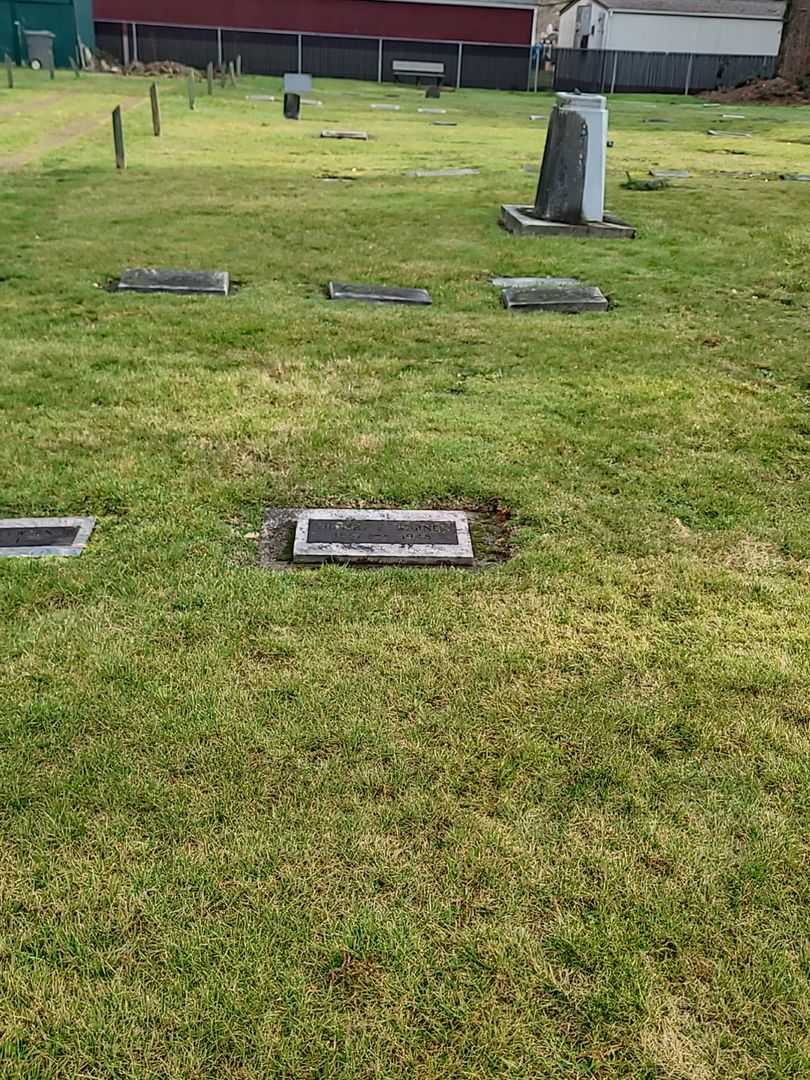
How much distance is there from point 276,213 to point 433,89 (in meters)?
26.6

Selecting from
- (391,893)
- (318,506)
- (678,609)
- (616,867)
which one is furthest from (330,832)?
(318,506)

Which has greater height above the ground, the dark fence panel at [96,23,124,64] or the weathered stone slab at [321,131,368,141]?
the dark fence panel at [96,23,124,64]

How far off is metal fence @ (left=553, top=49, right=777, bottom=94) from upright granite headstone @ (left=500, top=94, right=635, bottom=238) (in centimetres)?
3822

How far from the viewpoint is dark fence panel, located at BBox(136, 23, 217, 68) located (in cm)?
4028

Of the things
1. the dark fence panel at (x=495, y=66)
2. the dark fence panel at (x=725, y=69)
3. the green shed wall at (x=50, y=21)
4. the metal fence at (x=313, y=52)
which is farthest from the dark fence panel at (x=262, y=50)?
the dark fence panel at (x=725, y=69)

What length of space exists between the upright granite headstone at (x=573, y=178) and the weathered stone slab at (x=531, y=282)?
1.69 meters

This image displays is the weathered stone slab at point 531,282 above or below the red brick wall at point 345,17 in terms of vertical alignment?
below

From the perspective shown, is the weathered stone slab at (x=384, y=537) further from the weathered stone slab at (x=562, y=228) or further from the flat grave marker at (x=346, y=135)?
the flat grave marker at (x=346, y=135)

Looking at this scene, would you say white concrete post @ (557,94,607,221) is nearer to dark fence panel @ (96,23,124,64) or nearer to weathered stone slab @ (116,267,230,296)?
weathered stone slab @ (116,267,230,296)

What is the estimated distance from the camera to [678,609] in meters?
3.55

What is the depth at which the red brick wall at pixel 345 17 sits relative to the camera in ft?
131

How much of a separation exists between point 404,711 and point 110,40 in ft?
149

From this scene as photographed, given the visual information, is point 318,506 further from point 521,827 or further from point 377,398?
point 521,827

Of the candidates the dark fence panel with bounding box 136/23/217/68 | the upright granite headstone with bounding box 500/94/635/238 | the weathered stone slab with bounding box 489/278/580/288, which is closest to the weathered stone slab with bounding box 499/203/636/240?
the upright granite headstone with bounding box 500/94/635/238
